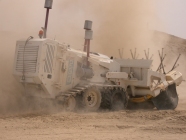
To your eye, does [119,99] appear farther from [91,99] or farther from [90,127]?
[90,127]

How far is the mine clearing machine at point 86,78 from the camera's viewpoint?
10.6 meters

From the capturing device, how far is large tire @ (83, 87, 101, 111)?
11.4 metres

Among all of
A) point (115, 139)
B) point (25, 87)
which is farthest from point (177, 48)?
point (115, 139)

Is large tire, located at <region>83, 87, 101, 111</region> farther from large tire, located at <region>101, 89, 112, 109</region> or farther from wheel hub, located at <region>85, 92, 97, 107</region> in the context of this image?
large tire, located at <region>101, 89, 112, 109</region>

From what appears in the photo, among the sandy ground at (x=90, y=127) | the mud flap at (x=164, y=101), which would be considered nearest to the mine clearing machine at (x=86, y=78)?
the mud flap at (x=164, y=101)

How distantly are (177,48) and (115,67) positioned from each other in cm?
3155

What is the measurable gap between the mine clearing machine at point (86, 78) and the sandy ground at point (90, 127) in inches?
35.1

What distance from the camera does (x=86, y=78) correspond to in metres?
11.9

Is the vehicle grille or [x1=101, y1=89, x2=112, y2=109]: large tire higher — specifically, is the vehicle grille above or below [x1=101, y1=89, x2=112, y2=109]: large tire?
Answer: above

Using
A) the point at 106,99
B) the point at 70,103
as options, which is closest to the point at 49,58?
the point at 70,103

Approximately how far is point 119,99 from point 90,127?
177 inches

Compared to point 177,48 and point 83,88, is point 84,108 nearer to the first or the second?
point 83,88

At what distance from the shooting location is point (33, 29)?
14.3m

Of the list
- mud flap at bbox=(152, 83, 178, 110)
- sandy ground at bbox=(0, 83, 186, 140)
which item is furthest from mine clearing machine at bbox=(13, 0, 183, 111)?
sandy ground at bbox=(0, 83, 186, 140)
